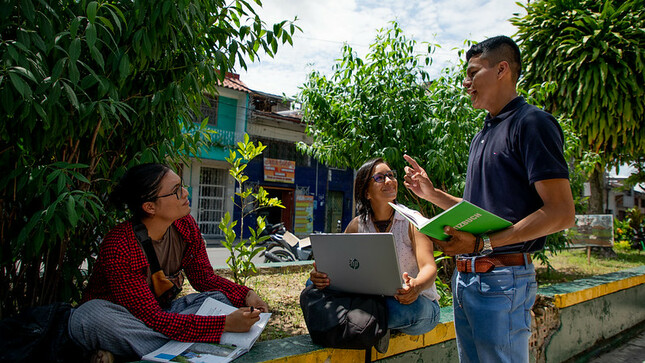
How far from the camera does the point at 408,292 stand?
206cm

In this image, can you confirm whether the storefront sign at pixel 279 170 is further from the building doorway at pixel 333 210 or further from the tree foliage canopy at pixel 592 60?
the tree foliage canopy at pixel 592 60

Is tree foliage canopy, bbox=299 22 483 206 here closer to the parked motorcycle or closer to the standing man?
the standing man

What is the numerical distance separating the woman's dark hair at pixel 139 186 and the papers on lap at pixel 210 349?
0.60 metres

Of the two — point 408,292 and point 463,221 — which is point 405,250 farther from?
point 463,221

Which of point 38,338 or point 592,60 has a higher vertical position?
point 592,60

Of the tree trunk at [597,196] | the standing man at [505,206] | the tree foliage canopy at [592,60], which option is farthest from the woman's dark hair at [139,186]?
the tree trunk at [597,196]

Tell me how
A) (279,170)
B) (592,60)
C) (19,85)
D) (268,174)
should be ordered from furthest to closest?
(279,170) → (268,174) → (592,60) → (19,85)

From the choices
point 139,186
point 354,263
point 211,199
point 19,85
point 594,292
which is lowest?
point 594,292

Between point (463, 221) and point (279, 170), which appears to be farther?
point (279, 170)

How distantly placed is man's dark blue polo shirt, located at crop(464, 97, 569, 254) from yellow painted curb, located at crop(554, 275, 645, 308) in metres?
2.34

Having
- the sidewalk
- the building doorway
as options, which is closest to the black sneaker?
the sidewalk

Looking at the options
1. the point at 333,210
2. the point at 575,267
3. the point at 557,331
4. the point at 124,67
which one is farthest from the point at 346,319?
the point at 333,210

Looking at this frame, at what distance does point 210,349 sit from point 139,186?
33.5 inches

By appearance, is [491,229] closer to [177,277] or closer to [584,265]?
[177,277]
